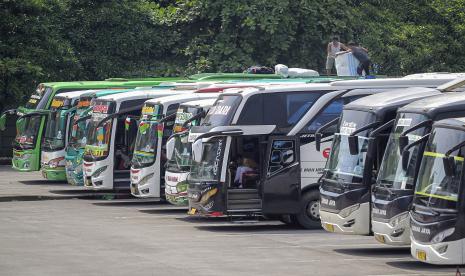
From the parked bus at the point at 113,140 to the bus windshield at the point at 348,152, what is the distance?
874 centimetres

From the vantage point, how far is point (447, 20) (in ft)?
138

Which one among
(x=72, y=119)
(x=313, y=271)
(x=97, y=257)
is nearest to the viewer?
(x=313, y=271)

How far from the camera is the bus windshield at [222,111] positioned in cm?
2245

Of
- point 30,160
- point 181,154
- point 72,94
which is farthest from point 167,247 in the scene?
point 30,160

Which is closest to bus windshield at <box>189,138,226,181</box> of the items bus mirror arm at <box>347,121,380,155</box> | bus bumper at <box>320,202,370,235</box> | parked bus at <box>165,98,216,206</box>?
parked bus at <box>165,98,216,206</box>

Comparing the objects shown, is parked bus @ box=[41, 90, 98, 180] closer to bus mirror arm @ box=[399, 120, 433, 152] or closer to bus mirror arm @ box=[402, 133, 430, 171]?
bus mirror arm @ box=[399, 120, 433, 152]

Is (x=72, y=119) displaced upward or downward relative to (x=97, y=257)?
upward

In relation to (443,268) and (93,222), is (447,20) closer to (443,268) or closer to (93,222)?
(93,222)

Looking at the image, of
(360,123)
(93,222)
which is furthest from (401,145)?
(93,222)

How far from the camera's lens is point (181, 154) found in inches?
950

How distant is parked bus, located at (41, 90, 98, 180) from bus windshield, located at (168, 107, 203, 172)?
6.93 m

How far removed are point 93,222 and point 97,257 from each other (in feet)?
18.5

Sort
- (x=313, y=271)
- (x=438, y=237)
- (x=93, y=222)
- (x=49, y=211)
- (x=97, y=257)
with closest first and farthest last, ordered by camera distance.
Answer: (x=438, y=237)
(x=313, y=271)
(x=97, y=257)
(x=93, y=222)
(x=49, y=211)

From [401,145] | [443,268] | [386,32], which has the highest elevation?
[386,32]
